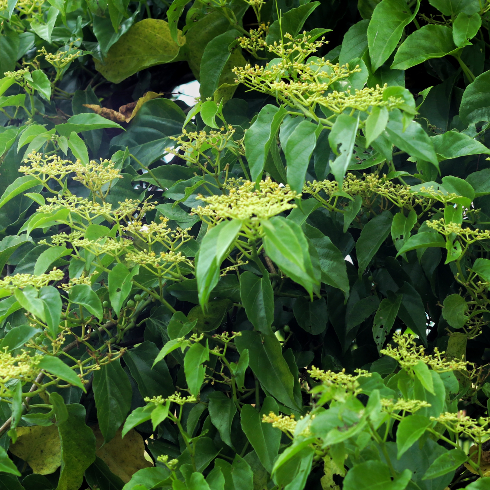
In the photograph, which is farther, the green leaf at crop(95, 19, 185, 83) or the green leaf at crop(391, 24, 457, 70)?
the green leaf at crop(95, 19, 185, 83)

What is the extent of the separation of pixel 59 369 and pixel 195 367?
0.19 metres

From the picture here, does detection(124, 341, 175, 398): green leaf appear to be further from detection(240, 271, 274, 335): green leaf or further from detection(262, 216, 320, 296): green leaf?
detection(262, 216, 320, 296): green leaf

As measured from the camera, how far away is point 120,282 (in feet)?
2.76

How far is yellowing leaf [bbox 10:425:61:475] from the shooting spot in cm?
101

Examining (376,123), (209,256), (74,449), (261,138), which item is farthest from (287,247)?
(74,449)

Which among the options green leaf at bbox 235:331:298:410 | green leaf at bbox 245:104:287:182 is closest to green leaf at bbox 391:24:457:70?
green leaf at bbox 245:104:287:182

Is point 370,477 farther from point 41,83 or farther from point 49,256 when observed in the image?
point 41,83

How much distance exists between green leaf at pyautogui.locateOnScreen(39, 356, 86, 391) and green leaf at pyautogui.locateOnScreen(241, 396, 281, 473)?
0.27 metres

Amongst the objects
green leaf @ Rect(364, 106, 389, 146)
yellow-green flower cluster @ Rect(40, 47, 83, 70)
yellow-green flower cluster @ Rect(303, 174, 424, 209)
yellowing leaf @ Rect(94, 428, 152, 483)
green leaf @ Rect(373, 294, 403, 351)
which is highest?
yellow-green flower cluster @ Rect(40, 47, 83, 70)

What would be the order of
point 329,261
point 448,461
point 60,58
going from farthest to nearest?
point 60,58 → point 329,261 → point 448,461

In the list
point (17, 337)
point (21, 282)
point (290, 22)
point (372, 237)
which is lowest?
point (372, 237)

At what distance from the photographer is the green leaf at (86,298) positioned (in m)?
0.82

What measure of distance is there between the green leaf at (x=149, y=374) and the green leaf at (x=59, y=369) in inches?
10.5

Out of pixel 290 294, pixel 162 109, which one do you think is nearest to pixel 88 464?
pixel 290 294
